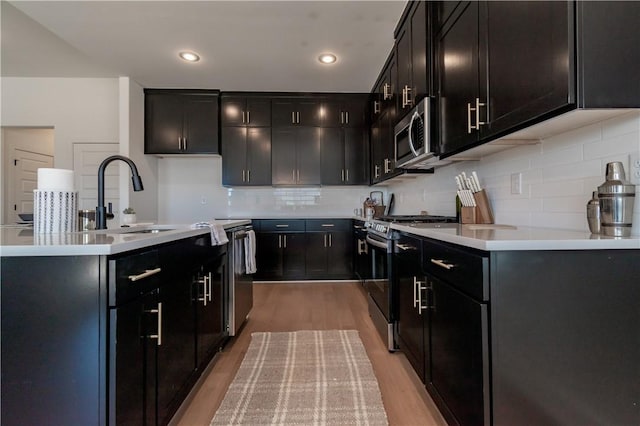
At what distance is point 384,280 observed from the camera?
2.22 meters

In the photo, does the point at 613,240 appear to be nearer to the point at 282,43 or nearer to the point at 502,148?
the point at 502,148

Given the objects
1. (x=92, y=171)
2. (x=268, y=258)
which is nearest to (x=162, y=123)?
(x=92, y=171)

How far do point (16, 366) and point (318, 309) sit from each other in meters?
2.34

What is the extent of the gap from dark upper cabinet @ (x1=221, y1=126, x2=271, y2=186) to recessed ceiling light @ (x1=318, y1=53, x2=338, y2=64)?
1296 millimetres

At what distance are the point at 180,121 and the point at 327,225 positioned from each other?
7.94 ft

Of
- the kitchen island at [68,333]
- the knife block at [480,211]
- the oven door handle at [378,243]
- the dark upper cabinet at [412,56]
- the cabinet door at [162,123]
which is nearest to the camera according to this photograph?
the kitchen island at [68,333]

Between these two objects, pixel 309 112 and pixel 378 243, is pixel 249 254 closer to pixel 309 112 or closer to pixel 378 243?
pixel 378 243

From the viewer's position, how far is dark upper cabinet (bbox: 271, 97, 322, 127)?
163 inches

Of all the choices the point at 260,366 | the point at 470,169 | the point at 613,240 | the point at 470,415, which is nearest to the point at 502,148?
the point at 470,169

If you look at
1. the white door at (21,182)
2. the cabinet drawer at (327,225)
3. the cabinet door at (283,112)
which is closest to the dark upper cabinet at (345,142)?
the cabinet door at (283,112)

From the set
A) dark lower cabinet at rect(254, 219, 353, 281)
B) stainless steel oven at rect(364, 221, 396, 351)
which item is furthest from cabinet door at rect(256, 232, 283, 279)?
stainless steel oven at rect(364, 221, 396, 351)

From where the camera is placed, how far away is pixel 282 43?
112 inches

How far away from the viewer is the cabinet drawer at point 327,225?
4.09 meters

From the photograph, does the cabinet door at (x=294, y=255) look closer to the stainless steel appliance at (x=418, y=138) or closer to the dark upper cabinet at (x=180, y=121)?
the dark upper cabinet at (x=180, y=121)
